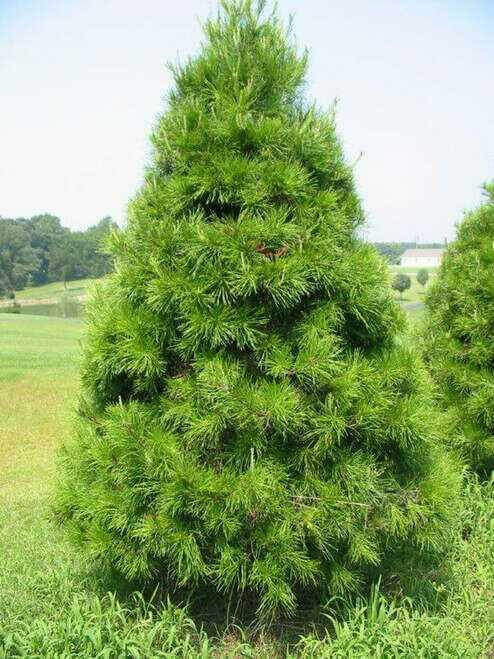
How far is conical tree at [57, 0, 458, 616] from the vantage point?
3.29 metres

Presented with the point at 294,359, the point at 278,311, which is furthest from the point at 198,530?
the point at 278,311

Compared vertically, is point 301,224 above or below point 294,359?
above

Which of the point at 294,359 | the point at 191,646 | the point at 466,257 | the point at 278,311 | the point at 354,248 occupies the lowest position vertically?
the point at 191,646

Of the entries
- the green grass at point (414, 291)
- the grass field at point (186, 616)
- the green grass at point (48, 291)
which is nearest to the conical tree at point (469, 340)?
the green grass at point (414, 291)

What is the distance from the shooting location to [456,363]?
6.05 metres

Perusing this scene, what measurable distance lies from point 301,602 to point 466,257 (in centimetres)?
376

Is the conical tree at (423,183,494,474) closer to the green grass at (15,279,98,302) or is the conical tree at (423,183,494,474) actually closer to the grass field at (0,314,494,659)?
the grass field at (0,314,494,659)

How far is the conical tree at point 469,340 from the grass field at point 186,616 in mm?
550

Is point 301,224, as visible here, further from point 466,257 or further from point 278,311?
point 466,257

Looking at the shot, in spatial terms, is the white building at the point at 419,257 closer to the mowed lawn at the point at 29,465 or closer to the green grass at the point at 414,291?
the green grass at the point at 414,291

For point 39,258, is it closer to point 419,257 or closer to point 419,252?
point 419,257

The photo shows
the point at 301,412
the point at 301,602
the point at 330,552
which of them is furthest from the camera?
the point at 301,602

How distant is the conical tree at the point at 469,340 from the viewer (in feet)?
19.2

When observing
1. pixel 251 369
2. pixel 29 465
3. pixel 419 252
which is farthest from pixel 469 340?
pixel 419 252
